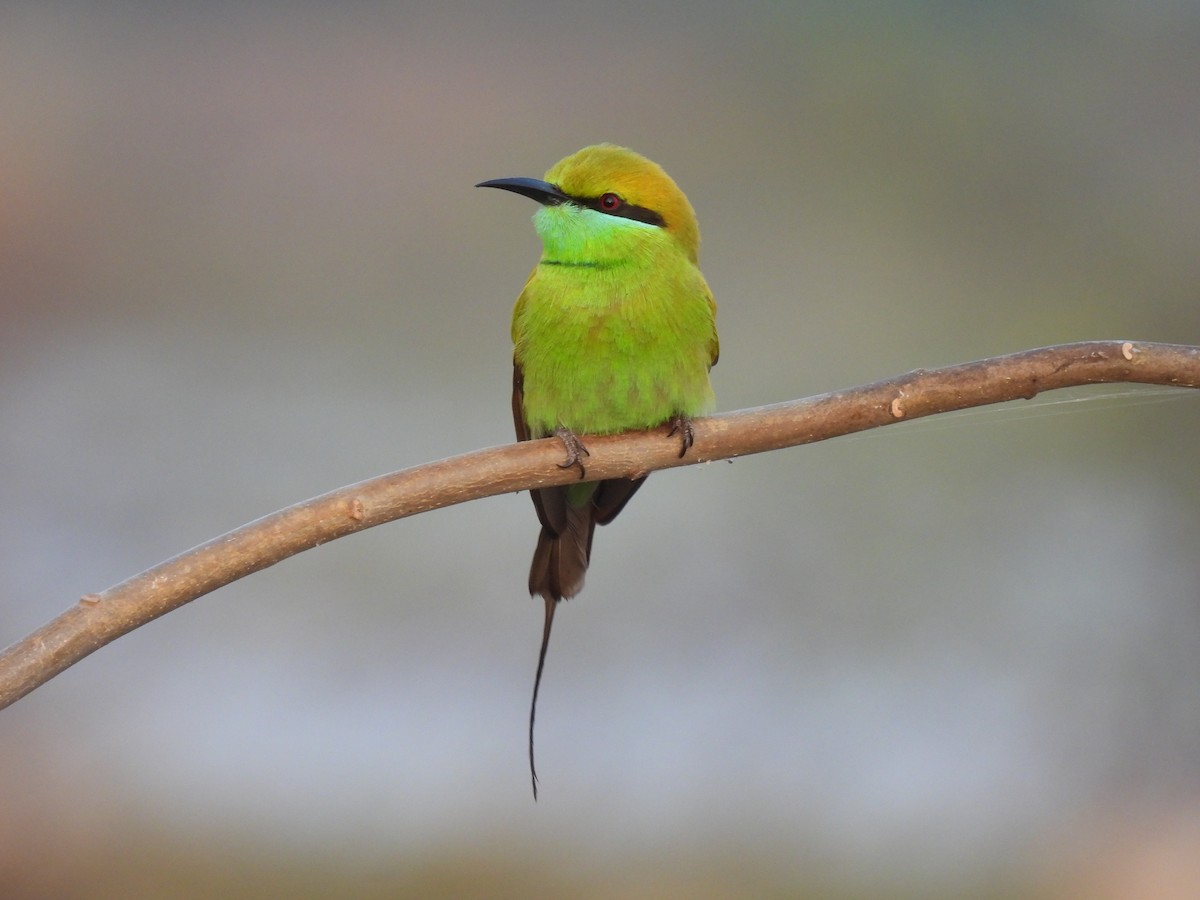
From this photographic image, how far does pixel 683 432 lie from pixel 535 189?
43cm

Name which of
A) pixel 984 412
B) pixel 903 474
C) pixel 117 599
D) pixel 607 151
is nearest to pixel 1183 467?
pixel 984 412

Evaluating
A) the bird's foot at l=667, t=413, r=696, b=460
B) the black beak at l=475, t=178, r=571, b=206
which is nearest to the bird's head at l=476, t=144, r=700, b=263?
the black beak at l=475, t=178, r=571, b=206

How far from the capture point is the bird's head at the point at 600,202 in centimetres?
169

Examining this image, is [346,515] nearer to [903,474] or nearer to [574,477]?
[574,477]

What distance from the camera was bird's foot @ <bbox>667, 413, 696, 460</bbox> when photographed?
1.68m

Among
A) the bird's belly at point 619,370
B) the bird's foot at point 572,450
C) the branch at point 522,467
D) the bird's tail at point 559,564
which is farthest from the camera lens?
the bird's tail at point 559,564

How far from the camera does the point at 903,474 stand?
264cm

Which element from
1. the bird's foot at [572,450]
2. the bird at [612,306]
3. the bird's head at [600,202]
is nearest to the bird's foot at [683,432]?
the bird at [612,306]

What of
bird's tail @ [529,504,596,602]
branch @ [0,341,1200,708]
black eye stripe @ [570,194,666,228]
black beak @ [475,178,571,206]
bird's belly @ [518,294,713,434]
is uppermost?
black beak @ [475,178,571,206]

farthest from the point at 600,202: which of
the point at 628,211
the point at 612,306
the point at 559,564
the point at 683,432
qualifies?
the point at 559,564

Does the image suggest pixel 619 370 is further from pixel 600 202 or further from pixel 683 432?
pixel 600 202

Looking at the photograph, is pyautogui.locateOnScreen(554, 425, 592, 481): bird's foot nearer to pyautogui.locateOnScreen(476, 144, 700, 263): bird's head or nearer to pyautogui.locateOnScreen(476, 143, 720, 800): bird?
pyautogui.locateOnScreen(476, 143, 720, 800): bird

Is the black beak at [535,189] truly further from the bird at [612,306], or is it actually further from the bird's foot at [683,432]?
the bird's foot at [683,432]

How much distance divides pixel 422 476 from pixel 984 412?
5.40 ft
